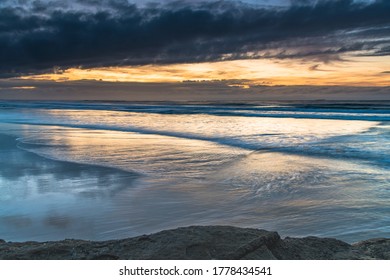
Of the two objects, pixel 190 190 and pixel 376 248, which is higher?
pixel 376 248

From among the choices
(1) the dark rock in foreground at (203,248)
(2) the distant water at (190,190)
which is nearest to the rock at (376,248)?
(1) the dark rock in foreground at (203,248)

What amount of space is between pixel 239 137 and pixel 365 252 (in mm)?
11413

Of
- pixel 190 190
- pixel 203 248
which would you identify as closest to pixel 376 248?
pixel 203 248

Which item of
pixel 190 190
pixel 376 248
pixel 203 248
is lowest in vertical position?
pixel 190 190

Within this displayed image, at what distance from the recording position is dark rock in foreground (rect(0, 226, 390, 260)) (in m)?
3.02

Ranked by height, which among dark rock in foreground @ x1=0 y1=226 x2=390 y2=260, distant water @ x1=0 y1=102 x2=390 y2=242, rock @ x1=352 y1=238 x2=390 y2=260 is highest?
dark rock in foreground @ x1=0 y1=226 x2=390 y2=260

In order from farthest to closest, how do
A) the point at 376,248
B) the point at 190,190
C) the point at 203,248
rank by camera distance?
the point at 190,190 < the point at 376,248 < the point at 203,248

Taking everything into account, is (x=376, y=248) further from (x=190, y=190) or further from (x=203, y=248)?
(x=190, y=190)

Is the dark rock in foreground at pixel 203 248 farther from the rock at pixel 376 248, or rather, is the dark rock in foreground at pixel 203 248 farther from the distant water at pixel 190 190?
the distant water at pixel 190 190

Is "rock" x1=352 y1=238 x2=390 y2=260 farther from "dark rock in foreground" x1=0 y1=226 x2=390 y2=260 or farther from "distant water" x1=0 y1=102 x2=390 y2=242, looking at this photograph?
"distant water" x1=0 y1=102 x2=390 y2=242

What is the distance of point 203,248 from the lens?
3047 mm

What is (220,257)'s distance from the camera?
295cm

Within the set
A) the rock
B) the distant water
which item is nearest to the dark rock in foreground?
the rock

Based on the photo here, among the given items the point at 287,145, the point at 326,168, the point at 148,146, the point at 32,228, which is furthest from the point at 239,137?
the point at 32,228
